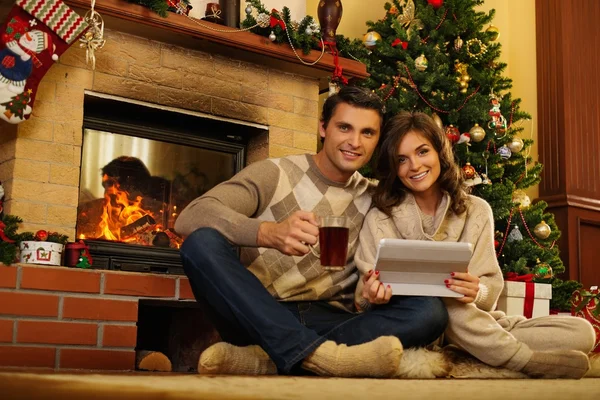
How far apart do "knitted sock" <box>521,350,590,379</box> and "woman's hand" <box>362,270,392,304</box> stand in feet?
1.48

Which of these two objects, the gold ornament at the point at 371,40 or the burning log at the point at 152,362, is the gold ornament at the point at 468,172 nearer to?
the gold ornament at the point at 371,40

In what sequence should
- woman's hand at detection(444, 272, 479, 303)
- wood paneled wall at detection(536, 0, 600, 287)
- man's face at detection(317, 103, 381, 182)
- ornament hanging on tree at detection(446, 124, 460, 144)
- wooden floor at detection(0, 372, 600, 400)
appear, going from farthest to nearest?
wood paneled wall at detection(536, 0, 600, 287) < ornament hanging on tree at detection(446, 124, 460, 144) < man's face at detection(317, 103, 381, 182) < woman's hand at detection(444, 272, 479, 303) < wooden floor at detection(0, 372, 600, 400)

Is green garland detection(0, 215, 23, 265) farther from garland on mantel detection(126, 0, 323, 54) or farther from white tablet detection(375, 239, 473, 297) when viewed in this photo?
white tablet detection(375, 239, 473, 297)

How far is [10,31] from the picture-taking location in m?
2.55

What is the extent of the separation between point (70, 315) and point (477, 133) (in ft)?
6.13

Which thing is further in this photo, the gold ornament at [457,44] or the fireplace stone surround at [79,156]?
the gold ornament at [457,44]

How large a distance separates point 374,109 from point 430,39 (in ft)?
4.56

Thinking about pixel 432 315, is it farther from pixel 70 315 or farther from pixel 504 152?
pixel 504 152

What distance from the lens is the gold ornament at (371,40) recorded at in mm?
3525

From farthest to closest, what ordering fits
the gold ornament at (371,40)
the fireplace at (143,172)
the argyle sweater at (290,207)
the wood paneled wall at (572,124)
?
the wood paneled wall at (572,124), the gold ornament at (371,40), the fireplace at (143,172), the argyle sweater at (290,207)

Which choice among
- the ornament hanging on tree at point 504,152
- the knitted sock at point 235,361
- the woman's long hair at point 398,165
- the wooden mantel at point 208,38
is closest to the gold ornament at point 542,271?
the ornament hanging on tree at point 504,152

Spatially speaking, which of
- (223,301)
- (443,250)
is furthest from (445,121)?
(223,301)

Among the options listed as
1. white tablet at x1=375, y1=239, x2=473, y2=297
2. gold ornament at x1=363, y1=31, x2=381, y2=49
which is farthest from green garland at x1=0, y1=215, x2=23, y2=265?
gold ornament at x1=363, y1=31, x2=381, y2=49

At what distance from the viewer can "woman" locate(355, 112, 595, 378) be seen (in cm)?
211
